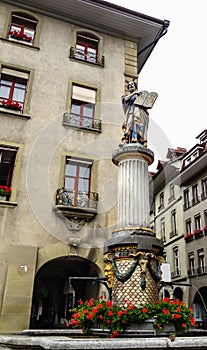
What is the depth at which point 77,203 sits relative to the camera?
1184 centimetres

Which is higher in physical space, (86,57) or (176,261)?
(86,57)

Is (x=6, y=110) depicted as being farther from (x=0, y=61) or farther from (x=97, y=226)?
(x=97, y=226)

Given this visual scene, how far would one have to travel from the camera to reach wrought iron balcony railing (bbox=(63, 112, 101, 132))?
13.3 m

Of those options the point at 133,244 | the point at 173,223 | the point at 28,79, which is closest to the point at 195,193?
the point at 173,223

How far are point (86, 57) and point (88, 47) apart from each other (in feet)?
2.39

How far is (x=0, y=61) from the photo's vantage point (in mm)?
13484

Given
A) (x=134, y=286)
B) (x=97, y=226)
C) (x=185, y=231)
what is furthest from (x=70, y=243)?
(x=185, y=231)

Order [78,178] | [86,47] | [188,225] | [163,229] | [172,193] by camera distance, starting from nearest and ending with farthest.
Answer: [78,178] → [86,47] → [188,225] → [172,193] → [163,229]

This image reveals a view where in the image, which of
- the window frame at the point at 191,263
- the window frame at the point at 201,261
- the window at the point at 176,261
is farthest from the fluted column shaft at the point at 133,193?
the window at the point at 176,261

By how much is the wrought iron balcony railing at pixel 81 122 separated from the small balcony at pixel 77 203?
9.18 ft

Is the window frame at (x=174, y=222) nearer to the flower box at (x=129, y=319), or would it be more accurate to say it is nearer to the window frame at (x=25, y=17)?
the window frame at (x=25, y=17)

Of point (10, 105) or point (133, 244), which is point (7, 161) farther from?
point (133, 244)

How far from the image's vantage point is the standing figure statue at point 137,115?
8555 millimetres

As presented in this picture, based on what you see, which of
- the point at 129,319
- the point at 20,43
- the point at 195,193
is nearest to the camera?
the point at 129,319
